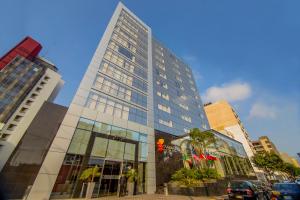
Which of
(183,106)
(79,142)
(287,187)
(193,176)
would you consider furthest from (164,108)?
(287,187)

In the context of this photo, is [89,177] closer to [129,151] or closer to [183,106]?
[129,151]

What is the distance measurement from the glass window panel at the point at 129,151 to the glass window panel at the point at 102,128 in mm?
3733

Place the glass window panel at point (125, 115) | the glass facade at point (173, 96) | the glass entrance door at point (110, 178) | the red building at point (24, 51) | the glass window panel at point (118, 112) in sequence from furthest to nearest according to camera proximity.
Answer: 1. the red building at point (24, 51)
2. the glass facade at point (173, 96)
3. the glass window panel at point (125, 115)
4. the glass window panel at point (118, 112)
5. the glass entrance door at point (110, 178)

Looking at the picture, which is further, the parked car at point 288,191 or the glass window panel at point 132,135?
the glass window panel at point 132,135

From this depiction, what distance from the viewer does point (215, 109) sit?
73.2 m

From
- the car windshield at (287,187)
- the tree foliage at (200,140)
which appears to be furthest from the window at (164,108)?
the car windshield at (287,187)

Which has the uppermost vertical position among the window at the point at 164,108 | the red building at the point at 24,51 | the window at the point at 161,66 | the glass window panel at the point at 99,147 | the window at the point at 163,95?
the red building at the point at 24,51

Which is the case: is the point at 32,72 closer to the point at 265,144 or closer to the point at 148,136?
the point at 148,136

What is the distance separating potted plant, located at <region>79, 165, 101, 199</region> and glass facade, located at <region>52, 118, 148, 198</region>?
534 millimetres

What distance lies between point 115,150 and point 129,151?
234cm

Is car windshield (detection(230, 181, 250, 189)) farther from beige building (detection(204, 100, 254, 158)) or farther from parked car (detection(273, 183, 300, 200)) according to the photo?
beige building (detection(204, 100, 254, 158))

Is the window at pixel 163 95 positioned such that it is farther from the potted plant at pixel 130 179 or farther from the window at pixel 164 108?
the potted plant at pixel 130 179

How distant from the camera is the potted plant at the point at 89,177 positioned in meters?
15.2

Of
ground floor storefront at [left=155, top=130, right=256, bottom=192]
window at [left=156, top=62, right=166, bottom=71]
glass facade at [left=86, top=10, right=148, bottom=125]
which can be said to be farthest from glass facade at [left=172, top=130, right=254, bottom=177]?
window at [left=156, top=62, right=166, bottom=71]
